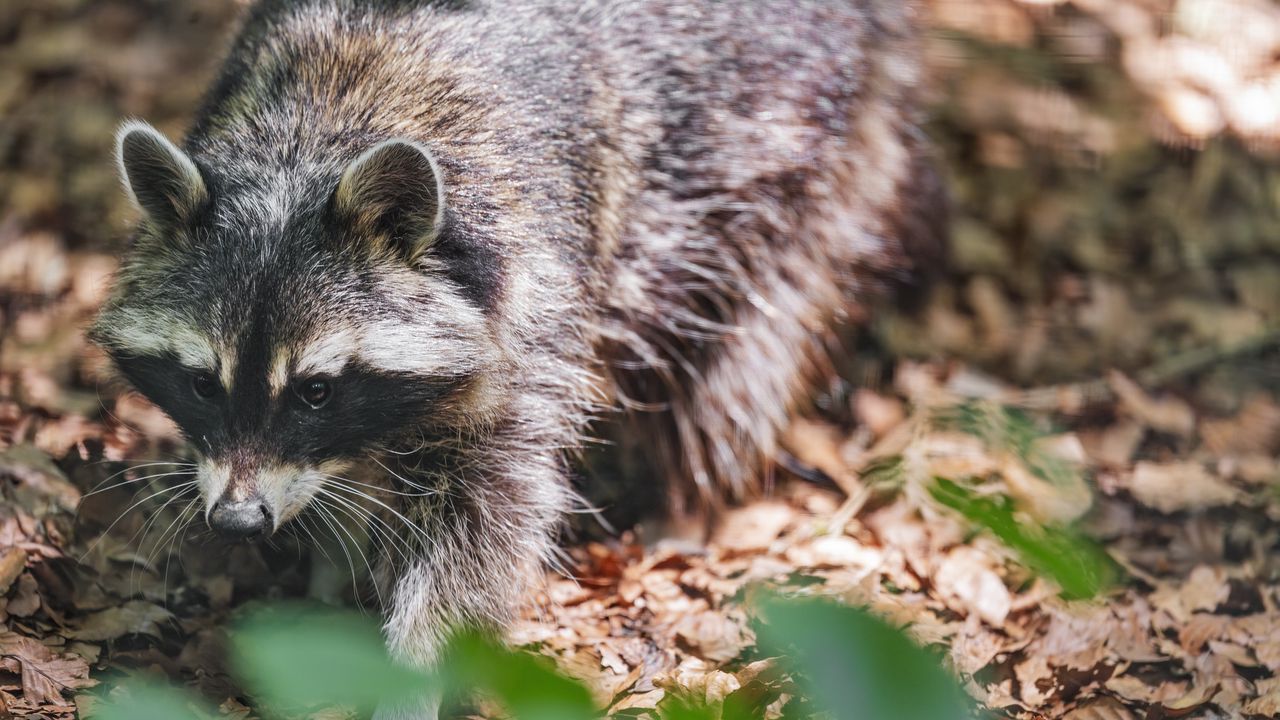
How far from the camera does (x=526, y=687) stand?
1.10m

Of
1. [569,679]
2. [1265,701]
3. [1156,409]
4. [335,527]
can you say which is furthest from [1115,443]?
[569,679]

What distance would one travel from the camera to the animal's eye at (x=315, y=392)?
2764mm

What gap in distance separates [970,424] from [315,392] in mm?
2231

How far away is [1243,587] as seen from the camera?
3.59 m

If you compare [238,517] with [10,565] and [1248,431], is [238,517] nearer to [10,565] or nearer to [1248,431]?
[10,565]

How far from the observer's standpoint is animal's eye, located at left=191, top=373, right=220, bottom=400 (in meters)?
2.79

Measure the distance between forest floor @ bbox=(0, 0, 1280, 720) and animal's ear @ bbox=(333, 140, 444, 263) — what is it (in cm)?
108

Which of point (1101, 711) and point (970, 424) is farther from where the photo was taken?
point (970, 424)

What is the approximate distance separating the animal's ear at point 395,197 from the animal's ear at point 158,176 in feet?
1.17

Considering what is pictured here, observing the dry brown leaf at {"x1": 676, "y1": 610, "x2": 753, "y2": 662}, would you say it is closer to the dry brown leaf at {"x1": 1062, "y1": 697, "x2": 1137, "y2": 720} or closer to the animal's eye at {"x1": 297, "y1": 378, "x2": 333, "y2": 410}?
the dry brown leaf at {"x1": 1062, "y1": 697, "x2": 1137, "y2": 720}

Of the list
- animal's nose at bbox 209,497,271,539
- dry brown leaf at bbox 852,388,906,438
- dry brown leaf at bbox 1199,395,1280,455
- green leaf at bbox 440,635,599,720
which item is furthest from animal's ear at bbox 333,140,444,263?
dry brown leaf at bbox 1199,395,1280,455

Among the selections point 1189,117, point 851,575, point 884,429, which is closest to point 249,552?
point 851,575

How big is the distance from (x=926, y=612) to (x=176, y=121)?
338 cm

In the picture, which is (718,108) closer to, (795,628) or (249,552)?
(249,552)
